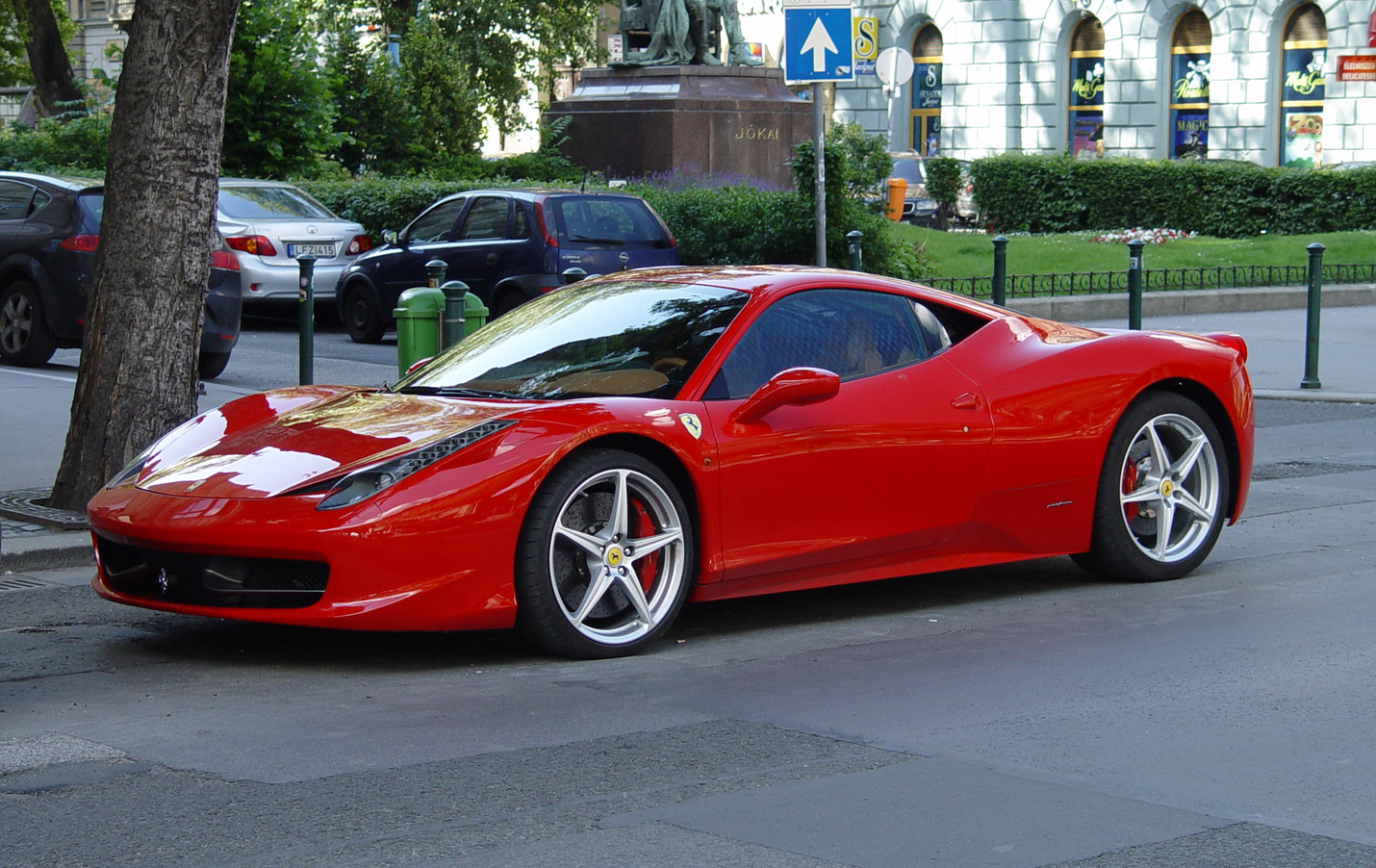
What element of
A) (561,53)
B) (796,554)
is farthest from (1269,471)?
(561,53)

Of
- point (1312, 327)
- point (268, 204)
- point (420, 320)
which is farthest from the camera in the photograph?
point (268, 204)

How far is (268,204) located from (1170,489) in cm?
1324

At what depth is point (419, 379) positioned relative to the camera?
6.98 meters

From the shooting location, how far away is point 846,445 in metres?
6.45

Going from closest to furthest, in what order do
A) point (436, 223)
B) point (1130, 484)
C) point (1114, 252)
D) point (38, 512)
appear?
point (1130, 484) → point (38, 512) → point (436, 223) → point (1114, 252)

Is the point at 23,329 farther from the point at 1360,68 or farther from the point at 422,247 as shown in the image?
the point at 1360,68

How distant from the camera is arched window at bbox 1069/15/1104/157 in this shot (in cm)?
4256

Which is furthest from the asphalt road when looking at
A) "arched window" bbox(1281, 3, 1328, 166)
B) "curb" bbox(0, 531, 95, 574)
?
"arched window" bbox(1281, 3, 1328, 166)

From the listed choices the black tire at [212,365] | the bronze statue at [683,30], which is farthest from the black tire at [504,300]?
the bronze statue at [683,30]

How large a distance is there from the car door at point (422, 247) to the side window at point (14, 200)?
13.3 ft

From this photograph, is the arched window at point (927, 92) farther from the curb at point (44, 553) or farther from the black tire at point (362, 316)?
the curb at point (44, 553)

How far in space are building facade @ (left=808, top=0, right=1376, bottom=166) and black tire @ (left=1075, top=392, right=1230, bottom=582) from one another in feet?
105

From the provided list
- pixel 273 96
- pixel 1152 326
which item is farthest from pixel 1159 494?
pixel 273 96

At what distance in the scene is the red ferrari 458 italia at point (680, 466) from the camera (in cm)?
566
